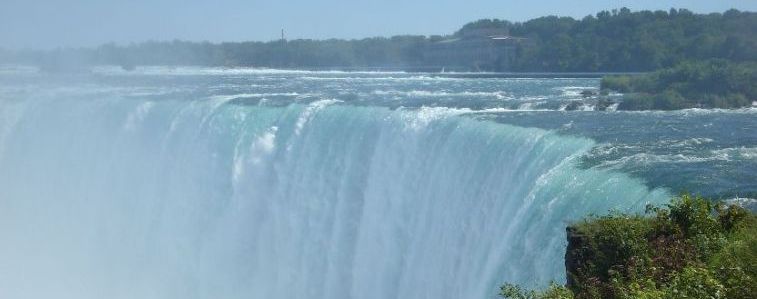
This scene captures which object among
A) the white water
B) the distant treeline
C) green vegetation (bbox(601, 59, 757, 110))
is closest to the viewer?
the white water

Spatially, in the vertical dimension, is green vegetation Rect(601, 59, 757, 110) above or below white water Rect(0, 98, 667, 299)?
above

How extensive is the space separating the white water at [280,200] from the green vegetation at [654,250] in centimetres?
141

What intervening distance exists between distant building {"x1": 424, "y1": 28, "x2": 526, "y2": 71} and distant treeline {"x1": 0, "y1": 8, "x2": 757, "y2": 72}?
1.69 feet

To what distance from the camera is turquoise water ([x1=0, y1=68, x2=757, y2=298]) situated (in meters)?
11.8

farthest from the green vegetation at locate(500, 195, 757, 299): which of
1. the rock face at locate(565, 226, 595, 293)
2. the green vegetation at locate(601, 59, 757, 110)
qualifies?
the green vegetation at locate(601, 59, 757, 110)

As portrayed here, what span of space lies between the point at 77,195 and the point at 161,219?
3932 mm

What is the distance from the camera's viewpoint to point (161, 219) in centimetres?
2080

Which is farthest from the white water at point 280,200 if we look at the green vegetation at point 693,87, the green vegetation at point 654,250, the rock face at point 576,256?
the green vegetation at point 693,87

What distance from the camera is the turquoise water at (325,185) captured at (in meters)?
11.8

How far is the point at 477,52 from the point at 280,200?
3568cm

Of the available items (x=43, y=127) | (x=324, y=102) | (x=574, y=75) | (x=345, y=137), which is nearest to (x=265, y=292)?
(x=345, y=137)

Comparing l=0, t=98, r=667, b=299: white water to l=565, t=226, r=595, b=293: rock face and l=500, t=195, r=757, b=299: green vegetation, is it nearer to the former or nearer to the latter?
l=565, t=226, r=595, b=293: rock face

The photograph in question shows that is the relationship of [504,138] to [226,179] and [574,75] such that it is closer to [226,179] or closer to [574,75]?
[226,179]

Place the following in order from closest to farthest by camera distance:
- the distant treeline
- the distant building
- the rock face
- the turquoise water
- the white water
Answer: the rock face, the turquoise water, the white water, the distant treeline, the distant building
